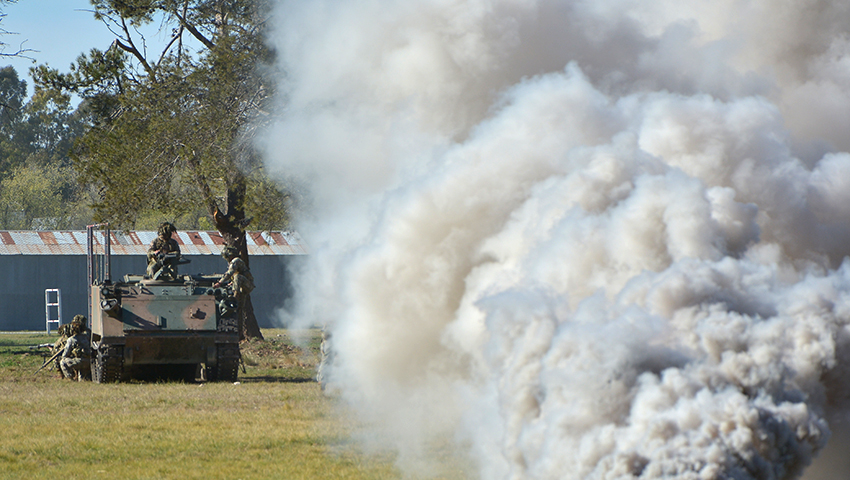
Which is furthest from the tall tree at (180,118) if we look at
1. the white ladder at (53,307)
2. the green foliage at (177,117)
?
the white ladder at (53,307)

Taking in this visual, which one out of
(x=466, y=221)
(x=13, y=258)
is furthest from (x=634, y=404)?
(x=13, y=258)

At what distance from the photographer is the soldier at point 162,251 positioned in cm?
1748

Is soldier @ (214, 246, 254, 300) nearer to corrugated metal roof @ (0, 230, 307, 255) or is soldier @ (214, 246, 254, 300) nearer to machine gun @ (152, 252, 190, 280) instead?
machine gun @ (152, 252, 190, 280)

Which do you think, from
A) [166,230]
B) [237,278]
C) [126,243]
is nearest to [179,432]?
[237,278]

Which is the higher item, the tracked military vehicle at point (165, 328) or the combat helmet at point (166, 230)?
the combat helmet at point (166, 230)

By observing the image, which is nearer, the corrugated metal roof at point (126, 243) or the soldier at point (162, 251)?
the soldier at point (162, 251)

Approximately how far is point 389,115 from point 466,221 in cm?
176

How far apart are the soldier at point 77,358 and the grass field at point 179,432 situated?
53 centimetres

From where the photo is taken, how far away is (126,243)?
40969 mm

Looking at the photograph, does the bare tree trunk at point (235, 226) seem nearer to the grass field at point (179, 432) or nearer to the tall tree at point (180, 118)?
the tall tree at point (180, 118)

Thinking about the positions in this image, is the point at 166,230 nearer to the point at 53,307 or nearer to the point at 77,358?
the point at 77,358

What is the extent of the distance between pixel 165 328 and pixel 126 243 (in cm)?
2566

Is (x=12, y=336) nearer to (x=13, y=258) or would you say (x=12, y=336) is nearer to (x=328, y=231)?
(x=13, y=258)

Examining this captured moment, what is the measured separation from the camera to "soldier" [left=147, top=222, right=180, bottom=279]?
17484 millimetres
